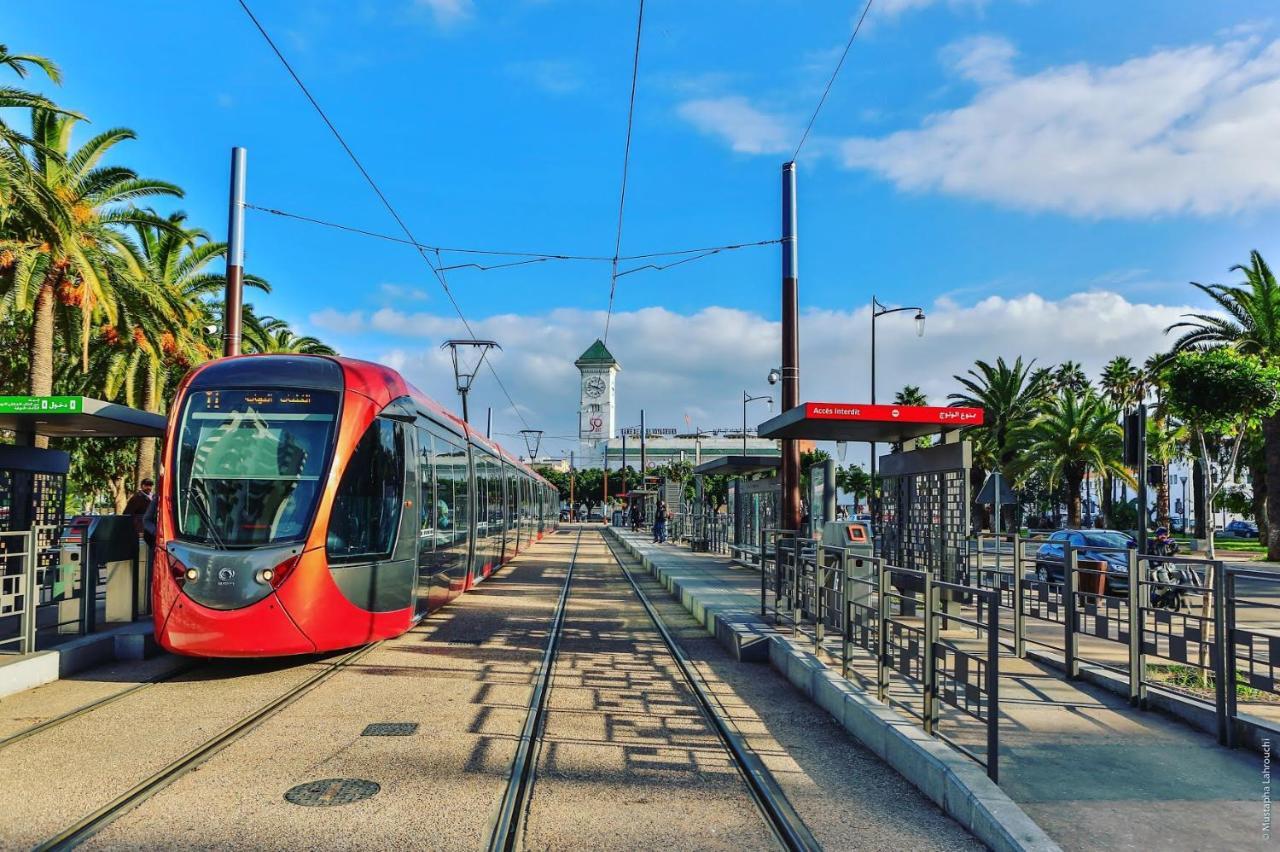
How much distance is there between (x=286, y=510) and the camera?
873cm

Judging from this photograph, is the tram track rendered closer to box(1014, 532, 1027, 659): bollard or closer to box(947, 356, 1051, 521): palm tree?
box(1014, 532, 1027, 659): bollard

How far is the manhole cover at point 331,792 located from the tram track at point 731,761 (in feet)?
2.65

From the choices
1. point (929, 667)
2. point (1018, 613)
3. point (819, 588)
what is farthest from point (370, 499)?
point (1018, 613)

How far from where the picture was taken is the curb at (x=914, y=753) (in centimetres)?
463

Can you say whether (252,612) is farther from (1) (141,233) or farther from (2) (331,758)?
(1) (141,233)

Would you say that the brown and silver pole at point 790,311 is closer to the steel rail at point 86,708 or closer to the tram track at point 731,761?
the tram track at point 731,761

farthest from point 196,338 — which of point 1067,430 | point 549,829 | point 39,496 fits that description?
point 1067,430

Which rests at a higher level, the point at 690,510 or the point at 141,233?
the point at 141,233

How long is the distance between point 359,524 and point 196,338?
1922cm

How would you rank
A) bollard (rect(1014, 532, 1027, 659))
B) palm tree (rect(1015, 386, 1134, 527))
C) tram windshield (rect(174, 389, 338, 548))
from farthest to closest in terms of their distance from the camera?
palm tree (rect(1015, 386, 1134, 527))
bollard (rect(1014, 532, 1027, 659))
tram windshield (rect(174, 389, 338, 548))

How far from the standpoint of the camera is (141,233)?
1013 inches

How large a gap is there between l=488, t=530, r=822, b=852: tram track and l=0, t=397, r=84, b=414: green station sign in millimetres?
5959

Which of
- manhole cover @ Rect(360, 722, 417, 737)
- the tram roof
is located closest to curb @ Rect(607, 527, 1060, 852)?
manhole cover @ Rect(360, 722, 417, 737)

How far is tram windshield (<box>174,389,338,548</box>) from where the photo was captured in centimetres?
863
